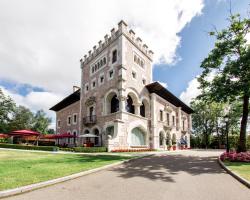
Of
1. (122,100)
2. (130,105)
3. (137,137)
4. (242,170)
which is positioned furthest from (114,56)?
(242,170)

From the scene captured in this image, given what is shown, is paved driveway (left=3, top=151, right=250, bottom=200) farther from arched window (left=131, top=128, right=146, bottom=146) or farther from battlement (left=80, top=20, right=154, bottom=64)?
battlement (left=80, top=20, right=154, bottom=64)

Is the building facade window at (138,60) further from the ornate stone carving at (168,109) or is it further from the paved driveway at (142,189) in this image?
the paved driveway at (142,189)

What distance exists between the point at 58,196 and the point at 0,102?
53.7 metres

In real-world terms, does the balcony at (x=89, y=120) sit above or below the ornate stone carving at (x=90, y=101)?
below

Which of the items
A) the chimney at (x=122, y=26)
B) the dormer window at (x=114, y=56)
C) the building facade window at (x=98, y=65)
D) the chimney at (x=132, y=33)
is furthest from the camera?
the building facade window at (x=98, y=65)

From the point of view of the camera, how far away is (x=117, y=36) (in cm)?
2561

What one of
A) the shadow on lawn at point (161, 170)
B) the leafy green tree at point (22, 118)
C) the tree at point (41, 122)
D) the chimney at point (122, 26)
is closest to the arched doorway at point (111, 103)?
the chimney at point (122, 26)

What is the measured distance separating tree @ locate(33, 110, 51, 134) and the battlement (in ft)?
163

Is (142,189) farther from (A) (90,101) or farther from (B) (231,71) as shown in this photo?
(A) (90,101)

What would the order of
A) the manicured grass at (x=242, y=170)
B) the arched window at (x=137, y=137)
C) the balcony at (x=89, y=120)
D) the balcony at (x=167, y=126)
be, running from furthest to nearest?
the balcony at (x=167, y=126) → the balcony at (x=89, y=120) → the arched window at (x=137, y=137) → the manicured grass at (x=242, y=170)

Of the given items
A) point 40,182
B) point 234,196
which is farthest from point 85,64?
point 234,196

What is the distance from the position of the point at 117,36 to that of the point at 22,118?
5515cm

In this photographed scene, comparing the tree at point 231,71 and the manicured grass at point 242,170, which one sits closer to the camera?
the manicured grass at point 242,170

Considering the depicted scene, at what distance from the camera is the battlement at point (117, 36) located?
25302 mm
